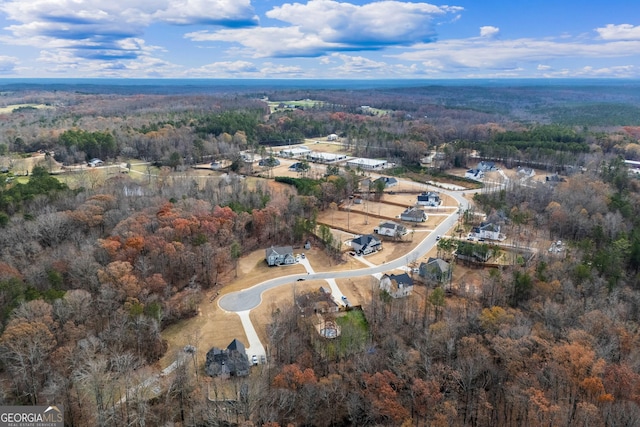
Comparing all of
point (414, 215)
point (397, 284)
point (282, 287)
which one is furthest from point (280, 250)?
point (414, 215)

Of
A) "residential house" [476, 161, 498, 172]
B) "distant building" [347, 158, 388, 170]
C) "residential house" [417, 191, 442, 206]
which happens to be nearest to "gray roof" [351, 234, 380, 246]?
"residential house" [417, 191, 442, 206]

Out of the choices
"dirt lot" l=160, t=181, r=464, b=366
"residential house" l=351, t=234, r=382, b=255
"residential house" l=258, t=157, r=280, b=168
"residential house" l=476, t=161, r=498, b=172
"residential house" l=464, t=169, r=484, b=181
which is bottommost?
A: "dirt lot" l=160, t=181, r=464, b=366

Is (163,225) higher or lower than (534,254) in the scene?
higher

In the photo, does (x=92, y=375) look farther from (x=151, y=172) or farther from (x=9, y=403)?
(x=151, y=172)

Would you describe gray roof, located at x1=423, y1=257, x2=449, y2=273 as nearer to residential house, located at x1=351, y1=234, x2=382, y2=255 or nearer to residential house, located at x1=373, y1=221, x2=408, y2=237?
residential house, located at x1=351, y1=234, x2=382, y2=255

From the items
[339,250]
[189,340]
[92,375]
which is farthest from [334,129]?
[92,375]

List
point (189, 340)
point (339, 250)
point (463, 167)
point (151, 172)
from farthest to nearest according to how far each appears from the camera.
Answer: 1. point (463, 167)
2. point (151, 172)
3. point (339, 250)
4. point (189, 340)
